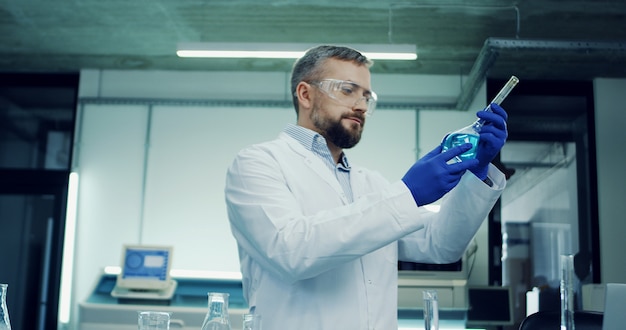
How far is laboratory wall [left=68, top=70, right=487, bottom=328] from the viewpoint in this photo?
5.80 meters

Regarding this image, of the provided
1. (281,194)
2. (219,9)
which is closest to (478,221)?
(281,194)

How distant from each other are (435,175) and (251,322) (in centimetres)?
52

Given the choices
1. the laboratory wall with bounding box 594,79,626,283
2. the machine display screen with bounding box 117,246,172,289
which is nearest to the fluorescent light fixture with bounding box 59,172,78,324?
the machine display screen with bounding box 117,246,172,289

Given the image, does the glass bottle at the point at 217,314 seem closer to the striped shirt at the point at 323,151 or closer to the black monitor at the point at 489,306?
the striped shirt at the point at 323,151

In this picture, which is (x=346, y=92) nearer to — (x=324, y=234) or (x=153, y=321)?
(x=324, y=234)

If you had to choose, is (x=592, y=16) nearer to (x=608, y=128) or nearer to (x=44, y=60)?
(x=608, y=128)

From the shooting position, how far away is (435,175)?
1545 millimetres

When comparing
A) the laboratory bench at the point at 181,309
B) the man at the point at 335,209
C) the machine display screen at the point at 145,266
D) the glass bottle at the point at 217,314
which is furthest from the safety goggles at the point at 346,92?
the machine display screen at the point at 145,266

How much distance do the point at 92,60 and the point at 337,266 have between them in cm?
486

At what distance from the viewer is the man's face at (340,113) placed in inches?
71.9

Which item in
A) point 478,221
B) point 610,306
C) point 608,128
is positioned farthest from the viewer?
point 608,128

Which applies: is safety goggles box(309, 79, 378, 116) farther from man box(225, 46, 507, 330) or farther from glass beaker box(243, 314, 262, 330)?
glass beaker box(243, 314, 262, 330)

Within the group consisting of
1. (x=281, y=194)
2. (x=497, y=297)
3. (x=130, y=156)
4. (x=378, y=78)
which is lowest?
(x=497, y=297)

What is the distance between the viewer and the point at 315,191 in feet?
5.76
